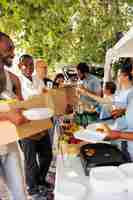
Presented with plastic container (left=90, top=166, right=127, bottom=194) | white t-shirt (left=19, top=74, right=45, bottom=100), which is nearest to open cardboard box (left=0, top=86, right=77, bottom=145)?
plastic container (left=90, top=166, right=127, bottom=194)

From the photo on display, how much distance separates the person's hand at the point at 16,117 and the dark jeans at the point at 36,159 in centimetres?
125

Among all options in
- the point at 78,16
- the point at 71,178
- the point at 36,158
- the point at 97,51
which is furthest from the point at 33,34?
the point at 71,178

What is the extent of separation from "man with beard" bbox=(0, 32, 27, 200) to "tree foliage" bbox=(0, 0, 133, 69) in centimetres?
271

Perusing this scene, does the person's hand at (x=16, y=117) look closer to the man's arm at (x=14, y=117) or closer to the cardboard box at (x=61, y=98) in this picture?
the man's arm at (x=14, y=117)

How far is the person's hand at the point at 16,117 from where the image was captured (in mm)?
1392

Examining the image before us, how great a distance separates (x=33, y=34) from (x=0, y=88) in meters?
4.13

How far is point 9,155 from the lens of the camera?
182 centimetres

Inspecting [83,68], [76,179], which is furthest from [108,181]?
[83,68]

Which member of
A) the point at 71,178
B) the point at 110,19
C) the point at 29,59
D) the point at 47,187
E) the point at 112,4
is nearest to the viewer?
the point at 71,178

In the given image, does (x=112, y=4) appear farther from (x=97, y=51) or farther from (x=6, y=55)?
(x=6, y=55)

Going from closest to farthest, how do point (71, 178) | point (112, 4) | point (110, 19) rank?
point (71, 178) → point (112, 4) → point (110, 19)

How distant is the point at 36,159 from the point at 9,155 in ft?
3.18

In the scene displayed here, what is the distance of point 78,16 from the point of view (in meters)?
6.86

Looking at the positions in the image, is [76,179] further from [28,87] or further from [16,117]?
[28,87]
